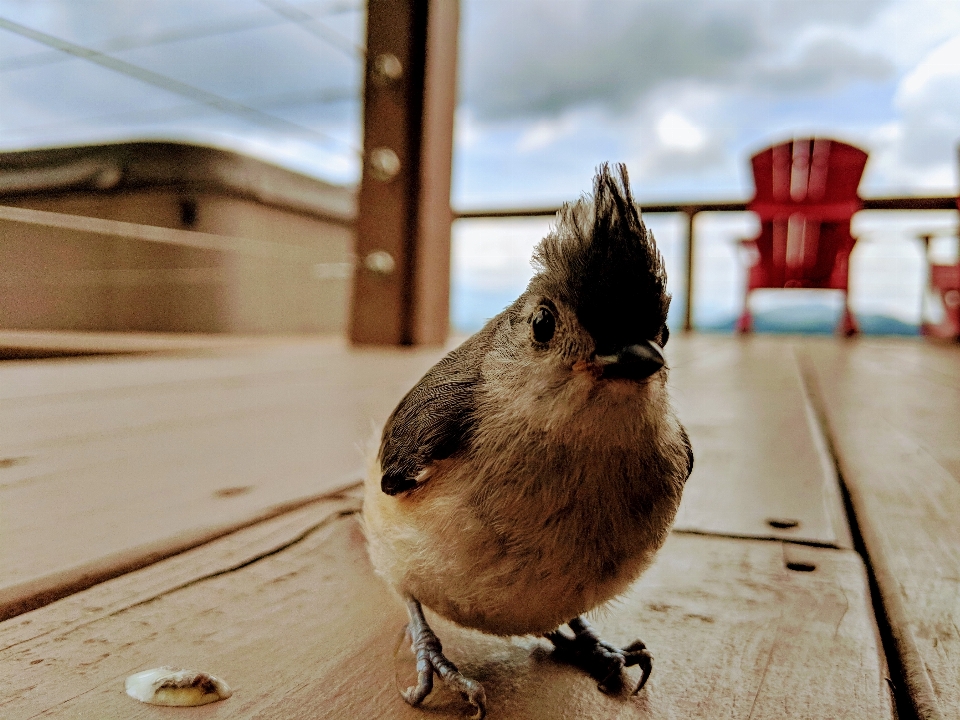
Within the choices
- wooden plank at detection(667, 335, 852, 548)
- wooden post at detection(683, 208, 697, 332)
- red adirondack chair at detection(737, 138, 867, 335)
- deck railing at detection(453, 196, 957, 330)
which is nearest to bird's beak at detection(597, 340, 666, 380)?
wooden plank at detection(667, 335, 852, 548)

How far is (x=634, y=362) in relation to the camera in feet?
1.98

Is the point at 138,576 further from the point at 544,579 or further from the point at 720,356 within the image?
the point at 720,356

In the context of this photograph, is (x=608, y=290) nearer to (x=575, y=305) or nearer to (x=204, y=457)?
(x=575, y=305)

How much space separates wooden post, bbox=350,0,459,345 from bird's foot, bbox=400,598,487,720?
113 inches

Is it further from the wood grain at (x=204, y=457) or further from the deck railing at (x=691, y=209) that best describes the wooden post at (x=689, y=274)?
the wood grain at (x=204, y=457)

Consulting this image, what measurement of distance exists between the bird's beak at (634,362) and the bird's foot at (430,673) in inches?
11.1

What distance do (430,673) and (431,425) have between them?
22 centimetres

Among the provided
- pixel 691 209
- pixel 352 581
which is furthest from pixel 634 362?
pixel 691 209

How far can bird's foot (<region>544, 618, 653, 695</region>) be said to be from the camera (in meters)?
0.65

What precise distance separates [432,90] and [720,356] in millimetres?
2164

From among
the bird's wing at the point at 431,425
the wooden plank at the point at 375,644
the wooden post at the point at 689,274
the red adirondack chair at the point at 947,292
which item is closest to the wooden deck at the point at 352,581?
the wooden plank at the point at 375,644

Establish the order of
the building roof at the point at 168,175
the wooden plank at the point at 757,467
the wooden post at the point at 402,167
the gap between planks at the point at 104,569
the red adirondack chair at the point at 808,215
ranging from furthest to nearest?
the red adirondack chair at the point at 808,215, the wooden post at the point at 402,167, the building roof at the point at 168,175, the wooden plank at the point at 757,467, the gap between planks at the point at 104,569

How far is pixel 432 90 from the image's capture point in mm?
3461

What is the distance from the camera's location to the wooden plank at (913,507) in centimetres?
66
